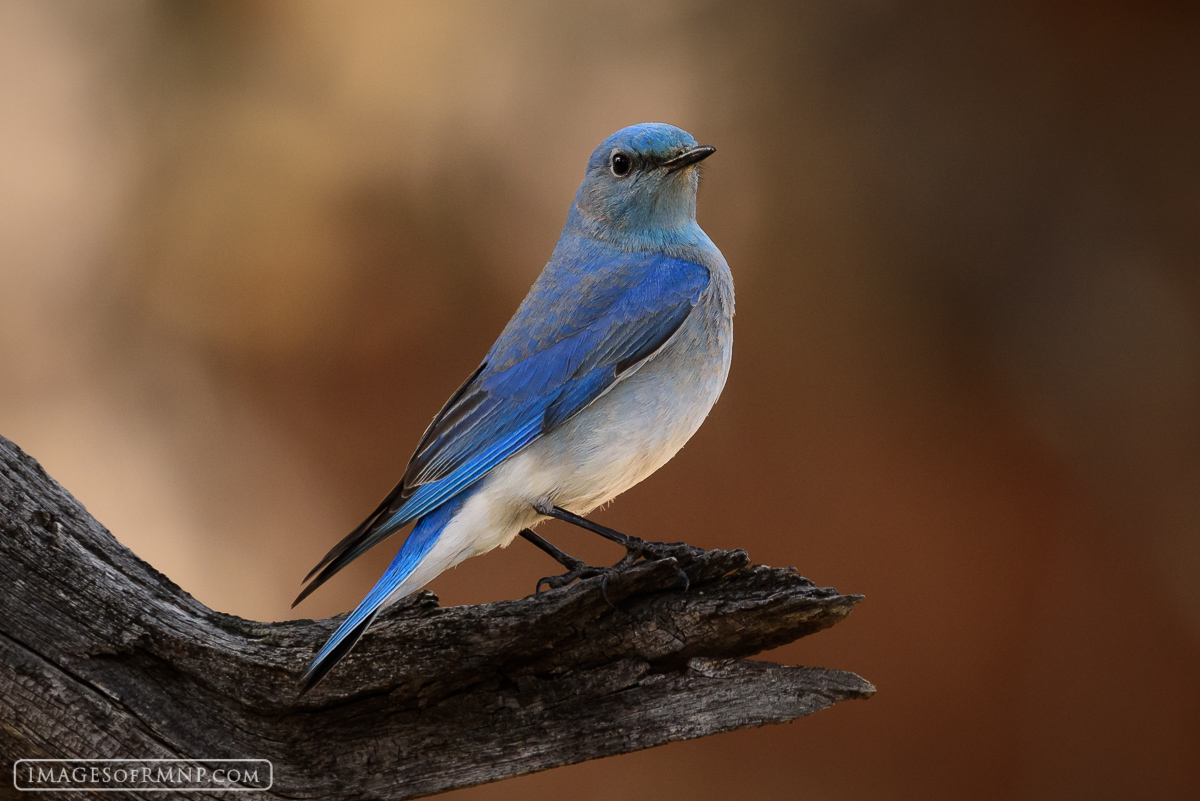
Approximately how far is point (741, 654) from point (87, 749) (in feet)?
5.23

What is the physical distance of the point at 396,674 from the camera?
107 inches

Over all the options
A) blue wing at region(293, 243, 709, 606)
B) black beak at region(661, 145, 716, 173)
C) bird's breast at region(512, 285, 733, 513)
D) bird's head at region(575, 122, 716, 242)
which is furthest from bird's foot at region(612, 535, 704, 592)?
black beak at region(661, 145, 716, 173)

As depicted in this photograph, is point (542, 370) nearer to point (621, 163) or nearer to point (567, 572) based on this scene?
point (567, 572)

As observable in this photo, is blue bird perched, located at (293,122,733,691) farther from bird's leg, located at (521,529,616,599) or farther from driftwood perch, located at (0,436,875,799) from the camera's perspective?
driftwood perch, located at (0,436,875,799)

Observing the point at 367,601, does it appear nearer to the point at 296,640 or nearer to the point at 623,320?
the point at 296,640

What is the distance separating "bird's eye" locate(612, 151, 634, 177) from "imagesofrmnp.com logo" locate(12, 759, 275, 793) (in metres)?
2.04

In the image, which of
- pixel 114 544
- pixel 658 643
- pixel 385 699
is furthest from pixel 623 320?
pixel 114 544

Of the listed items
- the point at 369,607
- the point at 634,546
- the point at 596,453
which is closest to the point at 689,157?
the point at 596,453

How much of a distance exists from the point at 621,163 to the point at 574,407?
34.4 inches

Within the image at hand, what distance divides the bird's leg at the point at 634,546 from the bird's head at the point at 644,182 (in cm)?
96

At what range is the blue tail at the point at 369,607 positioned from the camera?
99.5 inches

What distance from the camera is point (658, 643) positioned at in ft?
8.74

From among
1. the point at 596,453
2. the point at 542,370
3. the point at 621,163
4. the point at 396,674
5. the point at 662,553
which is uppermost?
the point at 621,163

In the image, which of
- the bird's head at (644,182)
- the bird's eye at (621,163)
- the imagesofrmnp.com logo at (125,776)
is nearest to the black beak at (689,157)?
the bird's head at (644,182)
